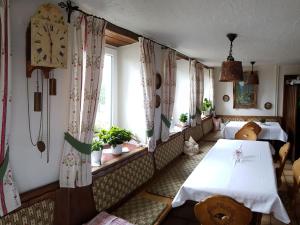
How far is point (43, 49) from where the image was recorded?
1697mm

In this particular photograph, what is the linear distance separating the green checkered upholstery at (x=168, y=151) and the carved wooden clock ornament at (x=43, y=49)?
2094 mm

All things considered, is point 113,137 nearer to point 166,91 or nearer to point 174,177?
point 174,177

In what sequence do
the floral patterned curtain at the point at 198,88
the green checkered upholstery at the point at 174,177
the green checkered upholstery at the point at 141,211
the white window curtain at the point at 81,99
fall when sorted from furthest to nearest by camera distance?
the floral patterned curtain at the point at 198,88 → the green checkered upholstery at the point at 174,177 → the green checkered upholstery at the point at 141,211 → the white window curtain at the point at 81,99

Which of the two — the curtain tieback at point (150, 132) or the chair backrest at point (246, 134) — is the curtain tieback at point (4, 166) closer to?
the curtain tieback at point (150, 132)

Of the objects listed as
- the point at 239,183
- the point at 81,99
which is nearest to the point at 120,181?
the point at 81,99

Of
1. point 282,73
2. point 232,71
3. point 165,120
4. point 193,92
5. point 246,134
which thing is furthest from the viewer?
point 282,73

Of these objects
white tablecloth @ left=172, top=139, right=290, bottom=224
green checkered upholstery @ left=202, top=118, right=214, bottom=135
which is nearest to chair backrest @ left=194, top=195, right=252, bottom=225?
white tablecloth @ left=172, top=139, right=290, bottom=224

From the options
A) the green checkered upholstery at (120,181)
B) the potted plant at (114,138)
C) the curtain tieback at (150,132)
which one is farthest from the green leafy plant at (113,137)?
the curtain tieback at (150,132)

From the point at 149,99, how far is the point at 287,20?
1738mm

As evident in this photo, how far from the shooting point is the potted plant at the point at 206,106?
7188mm

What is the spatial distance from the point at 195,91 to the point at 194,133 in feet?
3.17

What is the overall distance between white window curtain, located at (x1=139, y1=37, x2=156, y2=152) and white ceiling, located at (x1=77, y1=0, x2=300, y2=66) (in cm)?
16

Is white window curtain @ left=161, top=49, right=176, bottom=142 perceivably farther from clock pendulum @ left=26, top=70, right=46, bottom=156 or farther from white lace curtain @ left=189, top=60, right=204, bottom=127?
clock pendulum @ left=26, top=70, right=46, bottom=156

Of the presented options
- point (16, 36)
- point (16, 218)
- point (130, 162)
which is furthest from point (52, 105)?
point (130, 162)
